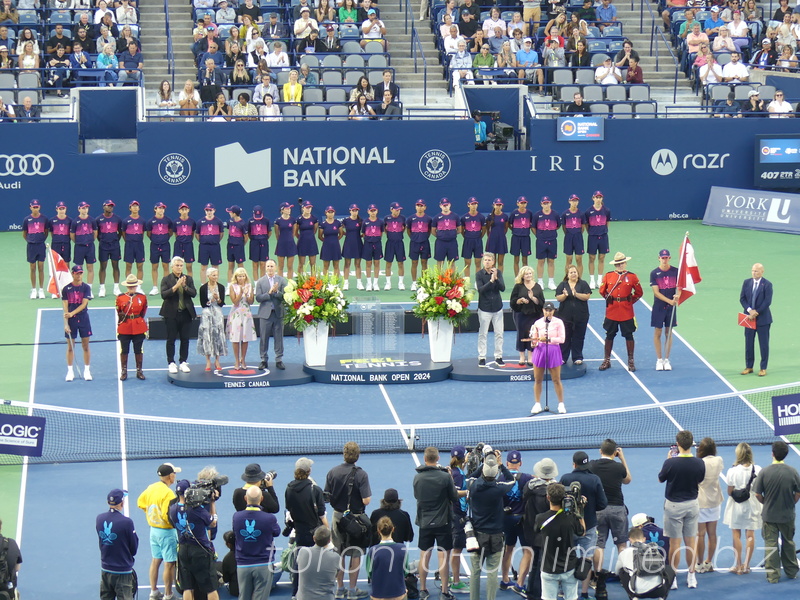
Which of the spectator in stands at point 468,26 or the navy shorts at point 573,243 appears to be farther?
the spectator in stands at point 468,26

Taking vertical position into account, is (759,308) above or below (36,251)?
below

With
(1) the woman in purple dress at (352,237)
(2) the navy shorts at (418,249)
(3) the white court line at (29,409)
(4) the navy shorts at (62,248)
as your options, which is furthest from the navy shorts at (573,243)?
(3) the white court line at (29,409)

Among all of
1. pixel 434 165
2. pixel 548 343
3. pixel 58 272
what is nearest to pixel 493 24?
pixel 434 165

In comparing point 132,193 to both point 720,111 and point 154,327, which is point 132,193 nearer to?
point 154,327

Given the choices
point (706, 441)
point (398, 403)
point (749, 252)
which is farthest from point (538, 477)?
point (749, 252)

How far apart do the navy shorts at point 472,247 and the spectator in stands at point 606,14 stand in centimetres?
1344

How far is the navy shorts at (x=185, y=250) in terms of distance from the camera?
27219mm

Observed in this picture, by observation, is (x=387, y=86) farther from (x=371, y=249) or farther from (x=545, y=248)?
(x=545, y=248)

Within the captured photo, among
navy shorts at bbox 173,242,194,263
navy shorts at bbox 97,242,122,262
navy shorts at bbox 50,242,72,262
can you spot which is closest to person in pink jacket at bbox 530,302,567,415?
navy shorts at bbox 173,242,194,263

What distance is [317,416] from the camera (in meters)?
20.9

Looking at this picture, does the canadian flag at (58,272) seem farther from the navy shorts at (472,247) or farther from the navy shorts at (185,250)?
the navy shorts at (472,247)

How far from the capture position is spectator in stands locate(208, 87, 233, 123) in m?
32.3

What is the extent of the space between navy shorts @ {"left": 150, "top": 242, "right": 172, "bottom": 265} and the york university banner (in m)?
5.35

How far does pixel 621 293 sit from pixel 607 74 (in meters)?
14.5
